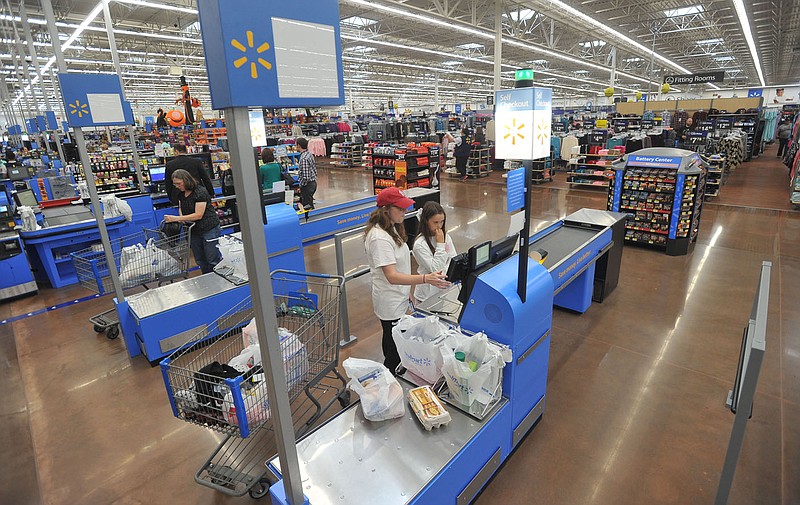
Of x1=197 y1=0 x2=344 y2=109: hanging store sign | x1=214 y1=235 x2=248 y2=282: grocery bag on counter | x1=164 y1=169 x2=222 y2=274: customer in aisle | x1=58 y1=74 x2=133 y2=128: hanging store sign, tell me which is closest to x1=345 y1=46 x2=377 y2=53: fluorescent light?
x1=164 y1=169 x2=222 y2=274: customer in aisle

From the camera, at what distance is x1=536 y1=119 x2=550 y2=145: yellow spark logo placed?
2256mm

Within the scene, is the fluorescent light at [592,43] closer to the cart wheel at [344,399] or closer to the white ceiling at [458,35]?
the white ceiling at [458,35]

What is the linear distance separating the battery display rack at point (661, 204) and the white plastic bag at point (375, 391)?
594 cm

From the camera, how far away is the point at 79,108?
10.8 feet

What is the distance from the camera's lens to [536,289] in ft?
8.49

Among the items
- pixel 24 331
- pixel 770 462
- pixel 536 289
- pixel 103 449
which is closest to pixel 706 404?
pixel 770 462

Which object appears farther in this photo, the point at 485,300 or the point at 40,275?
the point at 40,275

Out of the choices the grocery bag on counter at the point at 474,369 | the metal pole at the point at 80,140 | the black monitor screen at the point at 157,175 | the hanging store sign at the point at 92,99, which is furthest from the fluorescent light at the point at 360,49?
the grocery bag on counter at the point at 474,369

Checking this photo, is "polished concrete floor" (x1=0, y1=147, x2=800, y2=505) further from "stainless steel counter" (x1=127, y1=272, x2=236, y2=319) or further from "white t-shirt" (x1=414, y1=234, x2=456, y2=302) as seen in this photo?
"white t-shirt" (x1=414, y1=234, x2=456, y2=302)

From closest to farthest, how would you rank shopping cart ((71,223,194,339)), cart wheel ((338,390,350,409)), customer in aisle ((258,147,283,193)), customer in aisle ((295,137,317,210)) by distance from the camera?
cart wheel ((338,390,350,409)) → shopping cart ((71,223,194,339)) → customer in aisle ((258,147,283,193)) → customer in aisle ((295,137,317,210))

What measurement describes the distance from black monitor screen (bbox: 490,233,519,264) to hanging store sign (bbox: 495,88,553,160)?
2.26 feet

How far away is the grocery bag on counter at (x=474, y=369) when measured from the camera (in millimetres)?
2230

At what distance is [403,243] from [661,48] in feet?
79.9

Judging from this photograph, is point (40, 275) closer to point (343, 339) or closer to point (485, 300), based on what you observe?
point (343, 339)
